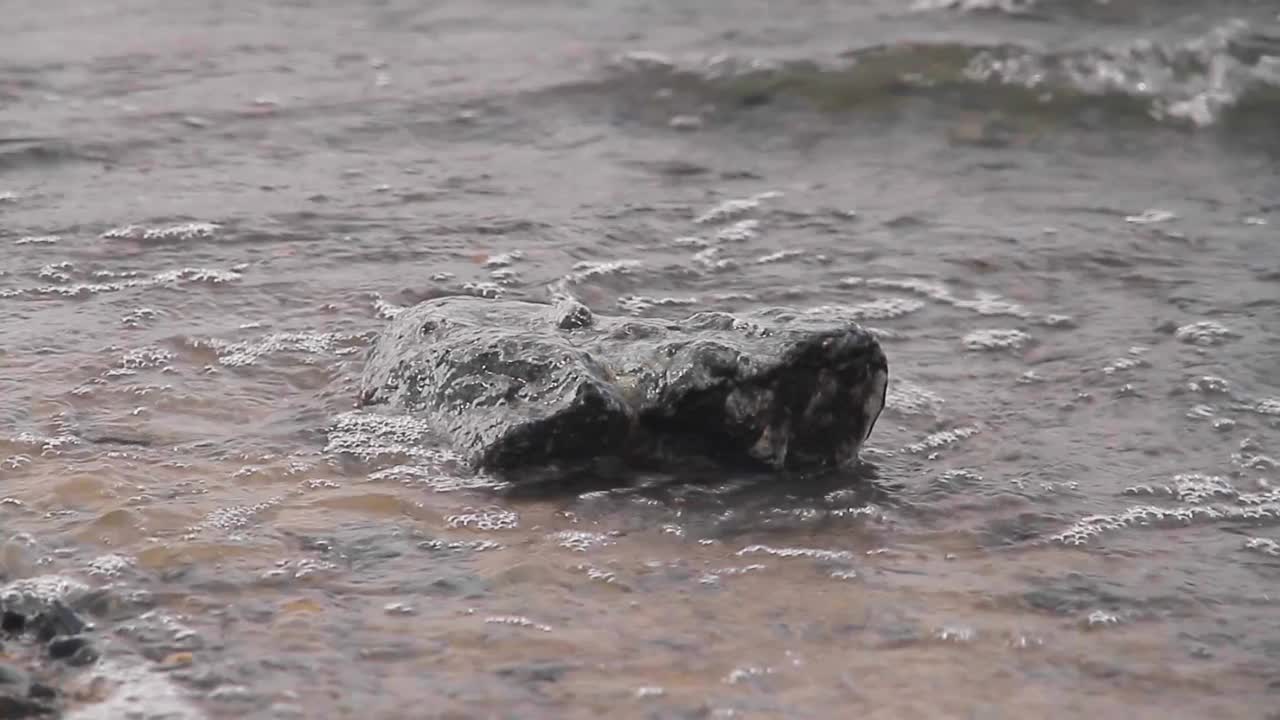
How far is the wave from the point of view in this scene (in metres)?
8.11

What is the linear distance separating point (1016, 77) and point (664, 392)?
16.2 ft

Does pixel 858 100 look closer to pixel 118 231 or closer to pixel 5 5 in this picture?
pixel 118 231

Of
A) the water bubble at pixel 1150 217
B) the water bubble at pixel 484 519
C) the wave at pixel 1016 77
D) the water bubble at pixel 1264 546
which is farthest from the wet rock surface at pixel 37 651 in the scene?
the wave at pixel 1016 77

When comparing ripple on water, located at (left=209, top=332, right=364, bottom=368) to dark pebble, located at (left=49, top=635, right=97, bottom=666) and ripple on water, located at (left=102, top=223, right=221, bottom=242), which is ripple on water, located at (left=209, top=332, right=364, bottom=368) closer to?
ripple on water, located at (left=102, top=223, right=221, bottom=242)

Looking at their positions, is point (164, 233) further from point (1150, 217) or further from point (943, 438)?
point (1150, 217)

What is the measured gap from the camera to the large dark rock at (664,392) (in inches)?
159

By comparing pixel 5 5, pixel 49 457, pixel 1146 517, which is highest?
pixel 5 5

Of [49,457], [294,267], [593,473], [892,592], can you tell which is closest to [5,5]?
[294,267]

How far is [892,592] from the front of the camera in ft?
11.7

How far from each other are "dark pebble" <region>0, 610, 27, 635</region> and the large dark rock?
1223mm

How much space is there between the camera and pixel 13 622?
10.4ft

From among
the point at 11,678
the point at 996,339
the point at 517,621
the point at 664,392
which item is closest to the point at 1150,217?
the point at 996,339

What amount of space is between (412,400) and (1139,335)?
7.95 ft

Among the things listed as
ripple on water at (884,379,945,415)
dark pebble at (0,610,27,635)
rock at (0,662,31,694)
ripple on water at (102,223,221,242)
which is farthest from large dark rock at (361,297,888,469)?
ripple on water at (102,223,221,242)
